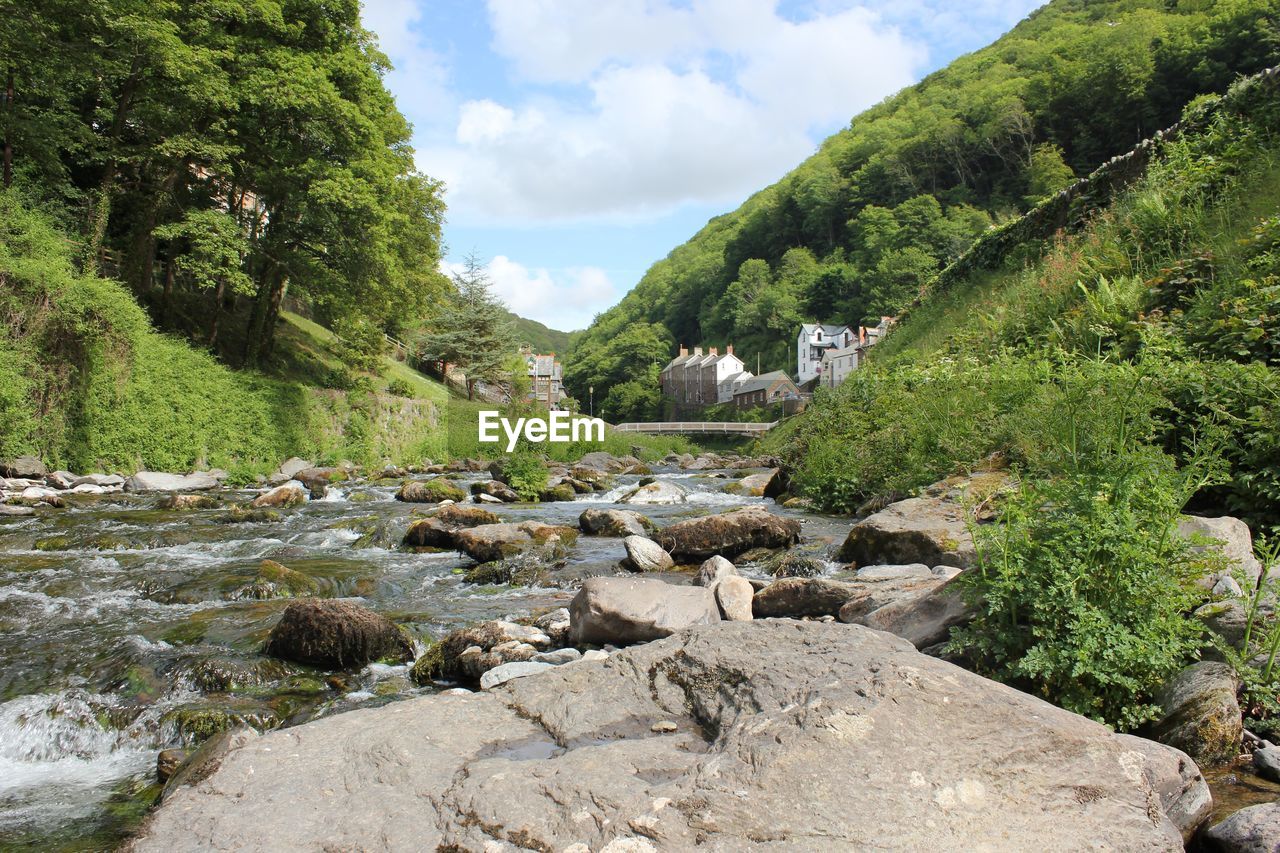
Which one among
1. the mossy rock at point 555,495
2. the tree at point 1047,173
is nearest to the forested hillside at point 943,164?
the tree at point 1047,173

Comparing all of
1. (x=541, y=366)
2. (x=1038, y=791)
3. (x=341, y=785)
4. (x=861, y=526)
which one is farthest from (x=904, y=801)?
(x=541, y=366)

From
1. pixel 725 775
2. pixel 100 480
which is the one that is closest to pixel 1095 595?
pixel 725 775

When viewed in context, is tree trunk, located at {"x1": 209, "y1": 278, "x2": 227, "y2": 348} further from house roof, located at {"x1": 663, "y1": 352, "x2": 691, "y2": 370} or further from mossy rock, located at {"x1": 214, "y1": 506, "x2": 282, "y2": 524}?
house roof, located at {"x1": 663, "y1": 352, "x2": 691, "y2": 370}

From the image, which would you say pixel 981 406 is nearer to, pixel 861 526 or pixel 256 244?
pixel 861 526

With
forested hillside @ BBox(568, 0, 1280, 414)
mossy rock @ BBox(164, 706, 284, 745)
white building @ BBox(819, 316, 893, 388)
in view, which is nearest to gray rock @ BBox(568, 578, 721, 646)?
mossy rock @ BBox(164, 706, 284, 745)

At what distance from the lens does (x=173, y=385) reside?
2122 cm

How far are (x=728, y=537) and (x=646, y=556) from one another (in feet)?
3.98

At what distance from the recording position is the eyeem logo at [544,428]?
109 ft

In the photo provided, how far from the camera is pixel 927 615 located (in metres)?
4.65

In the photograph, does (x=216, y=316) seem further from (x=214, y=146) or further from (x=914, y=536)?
(x=914, y=536)

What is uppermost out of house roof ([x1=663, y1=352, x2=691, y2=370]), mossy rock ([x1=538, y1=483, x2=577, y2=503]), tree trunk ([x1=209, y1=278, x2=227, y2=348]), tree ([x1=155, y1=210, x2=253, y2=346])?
house roof ([x1=663, y1=352, x2=691, y2=370])

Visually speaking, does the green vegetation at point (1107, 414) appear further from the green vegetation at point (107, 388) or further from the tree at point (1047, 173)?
the tree at point (1047, 173)

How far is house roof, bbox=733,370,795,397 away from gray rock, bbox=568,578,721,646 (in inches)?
3209

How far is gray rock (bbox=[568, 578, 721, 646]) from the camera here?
6.05 m
